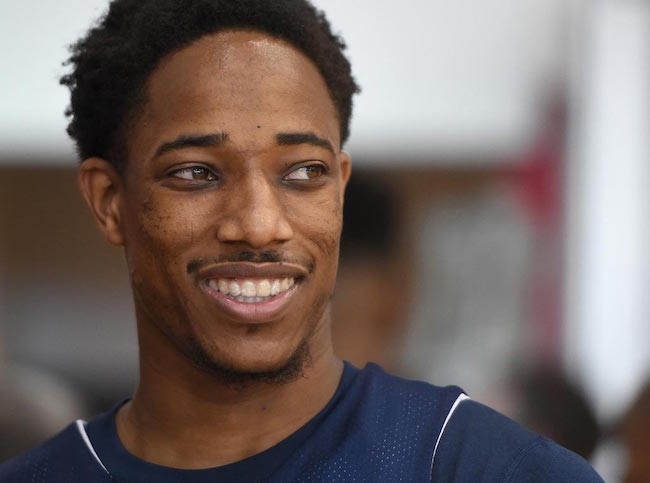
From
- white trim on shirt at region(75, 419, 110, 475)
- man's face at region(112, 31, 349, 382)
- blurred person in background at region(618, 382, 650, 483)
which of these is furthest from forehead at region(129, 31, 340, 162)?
blurred person in background at region(618, 382, 650, 483)

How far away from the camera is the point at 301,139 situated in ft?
8.49

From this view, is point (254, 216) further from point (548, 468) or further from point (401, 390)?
point (548, 468)

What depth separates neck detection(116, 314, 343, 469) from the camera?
263 centimetres

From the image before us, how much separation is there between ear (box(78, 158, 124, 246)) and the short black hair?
0.11 ft

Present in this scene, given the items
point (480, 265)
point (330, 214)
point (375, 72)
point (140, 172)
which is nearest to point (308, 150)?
point (330, 214)

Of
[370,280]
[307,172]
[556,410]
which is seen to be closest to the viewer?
[307,172]

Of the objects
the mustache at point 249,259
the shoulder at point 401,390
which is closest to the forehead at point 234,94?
the mustache at point 249,259

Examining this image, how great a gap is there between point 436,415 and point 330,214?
498 millimetres

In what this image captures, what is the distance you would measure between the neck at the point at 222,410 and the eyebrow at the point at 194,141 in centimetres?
46

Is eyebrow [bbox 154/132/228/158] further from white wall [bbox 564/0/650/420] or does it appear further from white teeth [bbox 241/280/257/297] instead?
white wall [bbox 564/0/650/420]

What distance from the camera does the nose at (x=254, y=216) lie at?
2469 millimetres

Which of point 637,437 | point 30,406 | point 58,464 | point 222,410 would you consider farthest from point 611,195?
point 58,464

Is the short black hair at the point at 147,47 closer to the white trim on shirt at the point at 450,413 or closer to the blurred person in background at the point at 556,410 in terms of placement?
the white trim on shirt at the point at 450,413

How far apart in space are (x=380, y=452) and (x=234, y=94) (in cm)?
83
